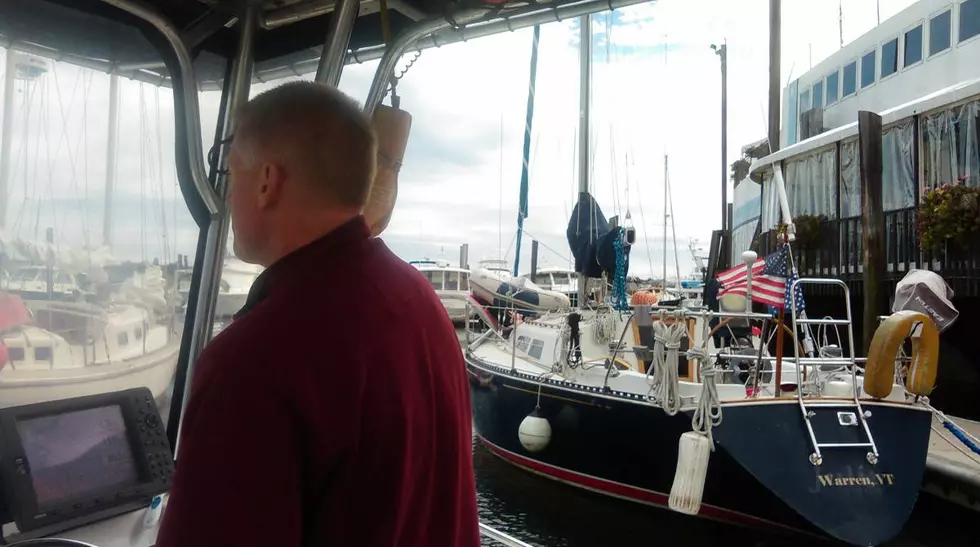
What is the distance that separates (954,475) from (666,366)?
11.5 feet

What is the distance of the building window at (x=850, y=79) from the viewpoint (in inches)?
670

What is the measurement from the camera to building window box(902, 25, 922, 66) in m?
14.5

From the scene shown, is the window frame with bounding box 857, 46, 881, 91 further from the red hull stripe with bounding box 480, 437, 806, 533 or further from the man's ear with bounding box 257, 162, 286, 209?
the man's ear with bounding box 257, 162, 286, 209

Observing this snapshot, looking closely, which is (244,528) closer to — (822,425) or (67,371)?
(67,371)

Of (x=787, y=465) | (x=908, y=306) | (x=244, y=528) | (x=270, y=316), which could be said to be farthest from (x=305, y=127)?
(x=908, y=306)

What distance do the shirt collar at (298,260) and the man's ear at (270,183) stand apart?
85mm

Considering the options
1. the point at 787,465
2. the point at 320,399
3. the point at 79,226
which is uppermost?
the point at 79,226

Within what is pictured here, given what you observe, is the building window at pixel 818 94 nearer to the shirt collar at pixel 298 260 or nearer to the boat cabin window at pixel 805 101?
the boat cabin window at pixel 805 101

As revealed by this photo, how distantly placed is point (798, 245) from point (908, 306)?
4.02 meters

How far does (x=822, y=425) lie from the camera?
20.9 feet

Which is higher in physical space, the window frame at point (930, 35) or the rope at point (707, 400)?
the window frame at point (930, 35)

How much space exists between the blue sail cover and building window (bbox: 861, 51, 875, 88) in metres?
10.1

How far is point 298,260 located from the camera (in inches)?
37.4

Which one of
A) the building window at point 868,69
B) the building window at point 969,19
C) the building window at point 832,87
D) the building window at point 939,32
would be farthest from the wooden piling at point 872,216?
the building window at point 832,87
